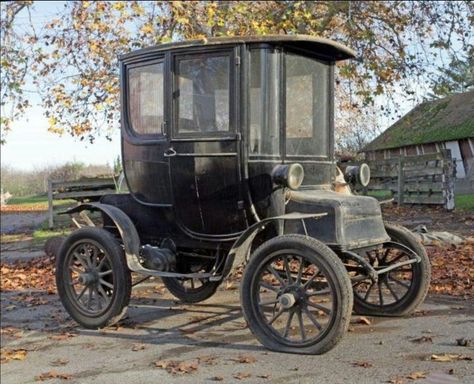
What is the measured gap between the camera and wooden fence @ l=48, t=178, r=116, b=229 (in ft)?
61.2

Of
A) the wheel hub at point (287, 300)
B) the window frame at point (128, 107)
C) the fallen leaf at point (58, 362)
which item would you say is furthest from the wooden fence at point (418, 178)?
the fallen leaf at point (58, 362)

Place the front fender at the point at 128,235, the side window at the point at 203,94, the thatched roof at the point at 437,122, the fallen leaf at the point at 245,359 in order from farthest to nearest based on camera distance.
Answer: the thatched roof at the point at 437,122 < the front fender at the point at 128,235 < the side window at the point at 203,94 < the fallen leaf at the point at 245,359

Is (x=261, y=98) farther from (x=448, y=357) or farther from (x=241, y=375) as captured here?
(x=448, y=357)

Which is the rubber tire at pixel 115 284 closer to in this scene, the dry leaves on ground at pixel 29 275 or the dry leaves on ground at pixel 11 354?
the dry leaves on ground at pixel 11 354

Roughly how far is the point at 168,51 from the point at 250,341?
2.66 m

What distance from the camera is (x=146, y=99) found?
611 centimetres

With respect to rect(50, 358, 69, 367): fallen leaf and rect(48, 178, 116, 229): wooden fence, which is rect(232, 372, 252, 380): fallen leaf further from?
rect(48, 178, 116, 229): wooden fence

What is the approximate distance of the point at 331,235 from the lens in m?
5.20

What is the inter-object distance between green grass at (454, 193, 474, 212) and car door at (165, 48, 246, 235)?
1118 cm

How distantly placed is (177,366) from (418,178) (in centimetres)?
1426

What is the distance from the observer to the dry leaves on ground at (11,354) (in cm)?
561

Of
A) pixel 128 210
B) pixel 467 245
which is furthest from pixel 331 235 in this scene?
pixel 467 245

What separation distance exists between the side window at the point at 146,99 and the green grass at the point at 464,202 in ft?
36.8

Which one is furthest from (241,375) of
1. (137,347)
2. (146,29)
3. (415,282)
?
(146,29)
